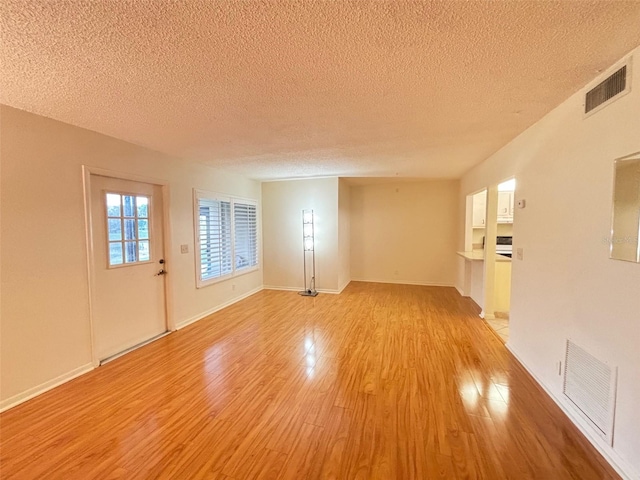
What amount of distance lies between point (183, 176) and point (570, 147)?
450cm

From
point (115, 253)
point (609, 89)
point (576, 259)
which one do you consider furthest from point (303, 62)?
point (115, 253)

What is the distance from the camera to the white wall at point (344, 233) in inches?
237

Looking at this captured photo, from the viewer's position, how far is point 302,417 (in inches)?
82.7

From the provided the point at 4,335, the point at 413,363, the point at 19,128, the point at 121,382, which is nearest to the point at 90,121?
the point at 19,128

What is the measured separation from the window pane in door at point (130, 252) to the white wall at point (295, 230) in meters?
3.12

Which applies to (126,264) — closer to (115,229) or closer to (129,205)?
(115,229)

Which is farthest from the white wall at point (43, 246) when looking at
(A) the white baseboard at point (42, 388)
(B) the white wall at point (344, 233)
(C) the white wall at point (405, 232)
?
(C) the white wall at point (405, 232)

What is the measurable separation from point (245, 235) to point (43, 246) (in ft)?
11.1

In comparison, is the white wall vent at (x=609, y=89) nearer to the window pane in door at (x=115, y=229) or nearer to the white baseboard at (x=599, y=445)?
the white baseboard at (x=599, y=445)

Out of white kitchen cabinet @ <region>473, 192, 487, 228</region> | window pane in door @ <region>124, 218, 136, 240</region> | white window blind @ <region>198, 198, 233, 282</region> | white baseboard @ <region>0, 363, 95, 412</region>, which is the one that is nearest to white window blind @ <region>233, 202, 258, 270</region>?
white window blind @ <region>198, 198, 233, 282</region>

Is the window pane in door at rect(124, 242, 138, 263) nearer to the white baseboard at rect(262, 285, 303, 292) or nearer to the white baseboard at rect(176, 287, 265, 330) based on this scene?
the white baseboard at rect(176, 287, 265, 330)

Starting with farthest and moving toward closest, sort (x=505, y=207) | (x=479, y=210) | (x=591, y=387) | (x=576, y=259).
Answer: (x=479, y=210)
(x=505, y=207)
(x=576, y=259)
(x=591, y=387)

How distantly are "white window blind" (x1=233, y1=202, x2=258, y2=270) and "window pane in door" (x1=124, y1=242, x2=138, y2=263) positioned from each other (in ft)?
6.58

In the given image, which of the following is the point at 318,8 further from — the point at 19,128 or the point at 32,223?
the point at 32,223
